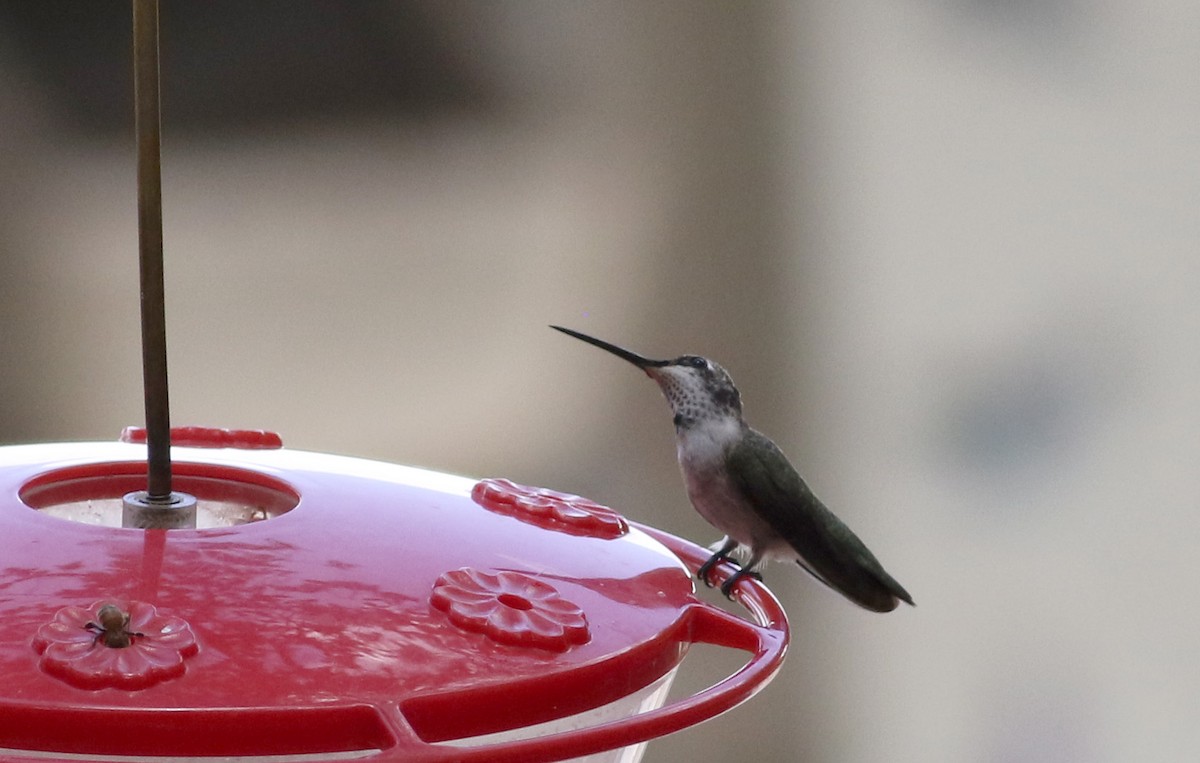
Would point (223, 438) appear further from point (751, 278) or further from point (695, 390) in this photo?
point (751, 278)

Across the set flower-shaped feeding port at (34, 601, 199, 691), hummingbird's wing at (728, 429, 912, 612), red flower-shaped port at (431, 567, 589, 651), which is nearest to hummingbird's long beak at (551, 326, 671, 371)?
hummingbird's wing at (728, 429, 912, 612)

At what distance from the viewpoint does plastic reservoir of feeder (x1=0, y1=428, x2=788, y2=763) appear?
2.92 feet

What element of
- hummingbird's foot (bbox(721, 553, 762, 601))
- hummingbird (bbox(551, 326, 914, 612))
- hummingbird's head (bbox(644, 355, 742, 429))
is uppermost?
hummingbird's head (bbox(644, 355, 742, 429))

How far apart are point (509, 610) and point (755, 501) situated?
0.78 metres

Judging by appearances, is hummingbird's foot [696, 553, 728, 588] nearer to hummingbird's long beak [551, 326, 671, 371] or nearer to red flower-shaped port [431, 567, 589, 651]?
hummingbird's long beak [551, 326, 671, 371]

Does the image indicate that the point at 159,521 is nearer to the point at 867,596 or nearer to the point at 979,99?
the point at 867,596

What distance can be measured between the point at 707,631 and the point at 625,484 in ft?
8.69

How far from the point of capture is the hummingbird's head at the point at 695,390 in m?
1.88

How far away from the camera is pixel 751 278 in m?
3.90

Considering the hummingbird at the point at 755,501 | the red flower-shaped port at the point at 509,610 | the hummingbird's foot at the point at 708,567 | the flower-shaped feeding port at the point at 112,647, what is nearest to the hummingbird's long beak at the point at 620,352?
the hummingbird at the point at 755,501

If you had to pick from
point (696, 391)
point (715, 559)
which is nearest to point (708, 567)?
point (715, 559)

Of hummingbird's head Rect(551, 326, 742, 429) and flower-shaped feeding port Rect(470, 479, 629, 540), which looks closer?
flower-shaped feeding port Rect(470, 479, 629, 540)

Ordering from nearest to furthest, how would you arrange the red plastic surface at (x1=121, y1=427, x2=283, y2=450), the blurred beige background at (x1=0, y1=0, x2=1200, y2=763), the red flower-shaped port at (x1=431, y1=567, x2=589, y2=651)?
the red flower-shaped port at (x1=431, y1=567, x2=589, y2=651)
the red plastic surface at (x1=121, y1=427, x2=283, y2=450)
the blurred beige background at (x1=0, y1=0, x2=1200, y2=763)

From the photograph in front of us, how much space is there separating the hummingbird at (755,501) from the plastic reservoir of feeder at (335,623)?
1.22 ft
